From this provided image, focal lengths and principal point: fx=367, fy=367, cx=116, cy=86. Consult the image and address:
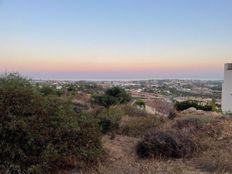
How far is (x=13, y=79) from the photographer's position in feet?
24.0

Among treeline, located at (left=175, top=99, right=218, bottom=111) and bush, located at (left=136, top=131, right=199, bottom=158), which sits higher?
bush, located at (left=136, top=131, right=199, bottom=158)

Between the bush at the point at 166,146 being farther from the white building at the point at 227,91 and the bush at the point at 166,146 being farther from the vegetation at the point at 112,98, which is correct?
the white building at the point at 227,91

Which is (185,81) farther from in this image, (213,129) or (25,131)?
(25,131)

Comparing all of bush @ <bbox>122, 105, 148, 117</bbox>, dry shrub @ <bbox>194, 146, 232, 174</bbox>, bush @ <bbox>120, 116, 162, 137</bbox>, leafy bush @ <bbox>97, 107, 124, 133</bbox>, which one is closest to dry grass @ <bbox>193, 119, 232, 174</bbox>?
dry shrub @ <bbox>194, 146, 232, 174</bbox>

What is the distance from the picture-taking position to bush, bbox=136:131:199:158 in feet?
26.4

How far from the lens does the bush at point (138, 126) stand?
11.0 metres

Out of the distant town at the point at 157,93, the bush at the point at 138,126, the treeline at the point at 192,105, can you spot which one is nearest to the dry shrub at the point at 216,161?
the bush at the point at 138,126

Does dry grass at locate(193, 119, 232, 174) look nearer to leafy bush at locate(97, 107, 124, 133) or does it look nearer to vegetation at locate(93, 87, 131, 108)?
leafy bush at locate(97, 107, 124, 133)

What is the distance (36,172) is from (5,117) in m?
1.13

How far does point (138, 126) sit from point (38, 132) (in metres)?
5.38

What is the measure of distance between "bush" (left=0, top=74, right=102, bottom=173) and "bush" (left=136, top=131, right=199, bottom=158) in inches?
54.4

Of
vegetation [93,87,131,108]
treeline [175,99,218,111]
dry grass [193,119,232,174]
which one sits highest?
vegetation [93,87,131,108]

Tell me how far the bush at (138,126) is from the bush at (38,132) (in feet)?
12.1

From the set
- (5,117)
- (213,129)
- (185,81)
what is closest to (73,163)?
(5,117)
